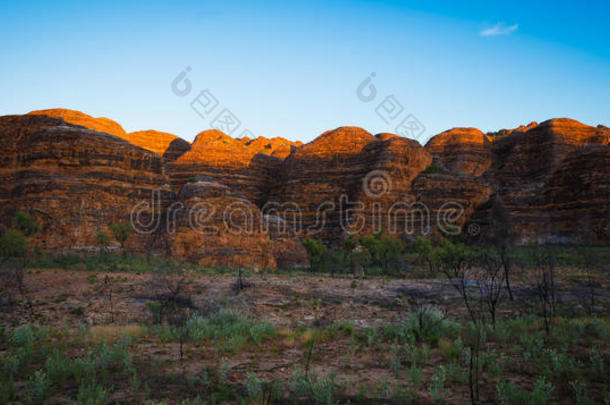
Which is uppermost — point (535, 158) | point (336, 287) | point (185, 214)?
point (535, 158)

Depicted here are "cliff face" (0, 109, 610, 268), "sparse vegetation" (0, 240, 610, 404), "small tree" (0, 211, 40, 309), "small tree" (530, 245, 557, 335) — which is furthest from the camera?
"cliff face" (0, 109, 610, 268)

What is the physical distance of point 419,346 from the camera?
9.09 metres

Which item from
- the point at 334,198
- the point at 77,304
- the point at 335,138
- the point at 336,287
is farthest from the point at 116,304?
the point at 335,138

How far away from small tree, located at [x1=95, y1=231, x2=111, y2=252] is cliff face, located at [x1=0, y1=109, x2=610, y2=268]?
7.09ft

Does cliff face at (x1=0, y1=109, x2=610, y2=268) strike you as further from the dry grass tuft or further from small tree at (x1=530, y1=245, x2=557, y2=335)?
the dry grass tuft

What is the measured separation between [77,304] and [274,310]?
8.49 metres

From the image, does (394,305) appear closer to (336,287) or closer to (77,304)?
(336,287)

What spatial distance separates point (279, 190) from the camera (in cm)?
7588

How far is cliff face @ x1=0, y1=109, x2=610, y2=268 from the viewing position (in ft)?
140

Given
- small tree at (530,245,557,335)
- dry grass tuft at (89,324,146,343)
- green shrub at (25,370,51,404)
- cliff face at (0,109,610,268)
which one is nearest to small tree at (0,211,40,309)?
cliff face at (0,109,610,268)
